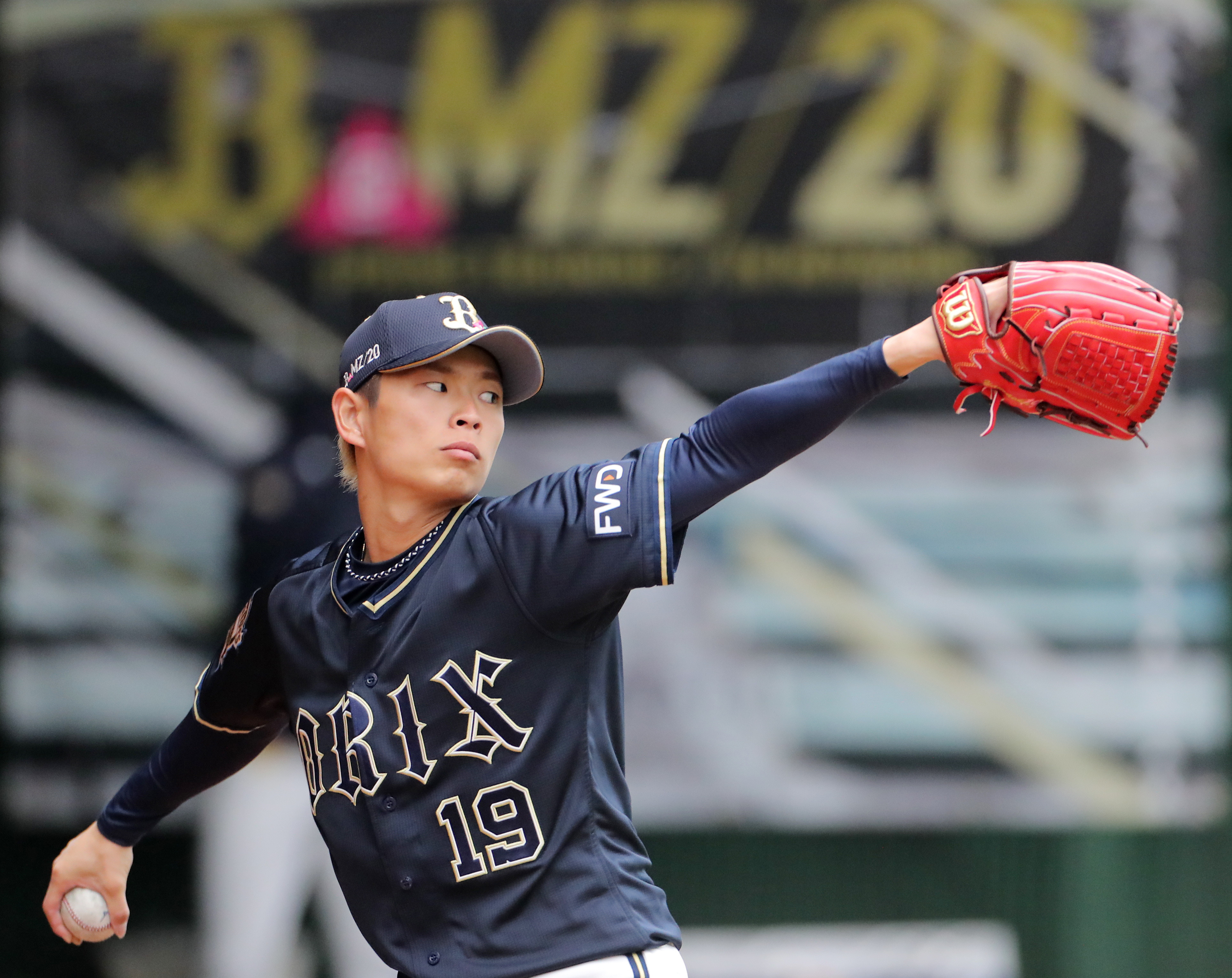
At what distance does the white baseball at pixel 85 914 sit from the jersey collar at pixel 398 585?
652 mm

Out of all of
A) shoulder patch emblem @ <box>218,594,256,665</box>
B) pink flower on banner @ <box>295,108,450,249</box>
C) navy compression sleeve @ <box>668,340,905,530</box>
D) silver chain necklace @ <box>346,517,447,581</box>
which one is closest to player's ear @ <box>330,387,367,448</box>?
silver chain necklace @ <box>346,517,447,581</box>

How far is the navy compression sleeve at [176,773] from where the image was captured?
217cm

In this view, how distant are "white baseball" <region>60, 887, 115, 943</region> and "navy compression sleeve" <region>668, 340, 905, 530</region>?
1110 mm

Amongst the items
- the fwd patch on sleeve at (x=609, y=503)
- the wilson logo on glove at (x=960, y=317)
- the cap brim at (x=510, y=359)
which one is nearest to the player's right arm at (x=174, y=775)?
the cap brim at (x=510, y=359)

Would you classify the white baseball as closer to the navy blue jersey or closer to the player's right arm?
the player's right arm

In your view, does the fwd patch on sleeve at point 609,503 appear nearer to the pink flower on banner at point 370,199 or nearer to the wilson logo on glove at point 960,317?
the wilson logo on glove at point 960,317

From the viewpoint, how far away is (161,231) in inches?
173

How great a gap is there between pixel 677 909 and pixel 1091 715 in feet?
4.43

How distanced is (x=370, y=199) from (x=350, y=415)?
2.52 m

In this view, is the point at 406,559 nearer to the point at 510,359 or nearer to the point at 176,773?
the point at 510,359

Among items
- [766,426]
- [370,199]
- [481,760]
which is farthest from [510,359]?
[370,199]

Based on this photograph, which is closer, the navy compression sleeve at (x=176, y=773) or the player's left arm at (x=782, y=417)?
the player's left arm at (x=782, y=417)

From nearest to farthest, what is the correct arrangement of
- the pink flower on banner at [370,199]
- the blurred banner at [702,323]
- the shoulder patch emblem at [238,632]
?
the shoulder patch emblem at [238,632]
the blurred banner at [702,323]
the pink flower on banner at [370,199]

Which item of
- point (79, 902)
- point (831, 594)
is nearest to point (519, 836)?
point (79, 902)
